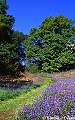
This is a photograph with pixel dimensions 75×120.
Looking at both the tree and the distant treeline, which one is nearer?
the tree

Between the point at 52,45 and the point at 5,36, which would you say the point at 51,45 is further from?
the point at 5,36

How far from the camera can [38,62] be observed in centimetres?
4122

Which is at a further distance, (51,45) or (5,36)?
(51,45)

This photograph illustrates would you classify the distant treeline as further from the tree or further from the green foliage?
the tree

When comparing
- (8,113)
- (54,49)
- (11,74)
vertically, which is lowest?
(8,113)

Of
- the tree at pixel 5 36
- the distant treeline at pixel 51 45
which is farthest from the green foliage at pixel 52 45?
the tree at pixel 5 36

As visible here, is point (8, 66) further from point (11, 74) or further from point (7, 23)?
point (7, 23)

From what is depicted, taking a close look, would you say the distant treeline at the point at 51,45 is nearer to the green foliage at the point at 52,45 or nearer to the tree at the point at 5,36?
the green foliage at the point at 52,45

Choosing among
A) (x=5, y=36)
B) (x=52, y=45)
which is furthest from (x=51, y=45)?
(x=5, y=36)

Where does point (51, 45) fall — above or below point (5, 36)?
above

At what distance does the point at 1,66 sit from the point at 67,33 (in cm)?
869

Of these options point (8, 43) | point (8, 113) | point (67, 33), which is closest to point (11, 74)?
point (8, 43)

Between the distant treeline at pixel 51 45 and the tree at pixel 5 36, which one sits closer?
the tree at pixel 5 36

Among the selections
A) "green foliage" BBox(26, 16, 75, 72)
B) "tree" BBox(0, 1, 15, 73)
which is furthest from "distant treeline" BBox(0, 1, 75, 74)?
"tree" BBox(0, 1, 15, 73)
